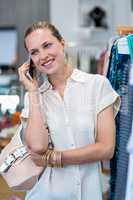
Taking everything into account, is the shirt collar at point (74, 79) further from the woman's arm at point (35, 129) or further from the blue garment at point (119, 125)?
the blue garment at point (119, 125)

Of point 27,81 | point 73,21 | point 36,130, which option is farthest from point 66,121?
point 73,21

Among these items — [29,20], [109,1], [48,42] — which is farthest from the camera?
[29,20]

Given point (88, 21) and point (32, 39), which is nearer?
point (32, 39)

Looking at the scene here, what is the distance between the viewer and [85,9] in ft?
15.1

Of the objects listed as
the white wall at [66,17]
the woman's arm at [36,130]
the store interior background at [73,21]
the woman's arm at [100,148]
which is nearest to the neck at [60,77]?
the woman's arm at [36,130]

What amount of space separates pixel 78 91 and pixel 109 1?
3343mm

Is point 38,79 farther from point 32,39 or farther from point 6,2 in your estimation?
point 6,2

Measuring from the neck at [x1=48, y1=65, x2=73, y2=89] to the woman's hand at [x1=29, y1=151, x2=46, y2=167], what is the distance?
275mm

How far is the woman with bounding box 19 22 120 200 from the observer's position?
1409 mm

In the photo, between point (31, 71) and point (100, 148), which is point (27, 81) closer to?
point (31, 71)

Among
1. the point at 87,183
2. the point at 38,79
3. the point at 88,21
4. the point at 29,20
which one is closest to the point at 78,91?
the point at 38,79

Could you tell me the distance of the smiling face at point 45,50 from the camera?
4.70 feet

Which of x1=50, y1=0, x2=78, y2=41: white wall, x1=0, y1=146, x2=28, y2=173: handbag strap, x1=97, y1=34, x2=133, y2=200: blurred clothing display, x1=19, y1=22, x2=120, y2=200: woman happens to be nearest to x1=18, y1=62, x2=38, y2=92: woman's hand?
x1=19, y1=22, x2=120, y2=200: woman

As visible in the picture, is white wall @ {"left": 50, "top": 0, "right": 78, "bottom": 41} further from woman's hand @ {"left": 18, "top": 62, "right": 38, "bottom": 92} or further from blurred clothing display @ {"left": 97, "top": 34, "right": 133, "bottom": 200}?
woman's hand @ {"left": 18, "top": 62, "right": 38, "bottom": 92}
